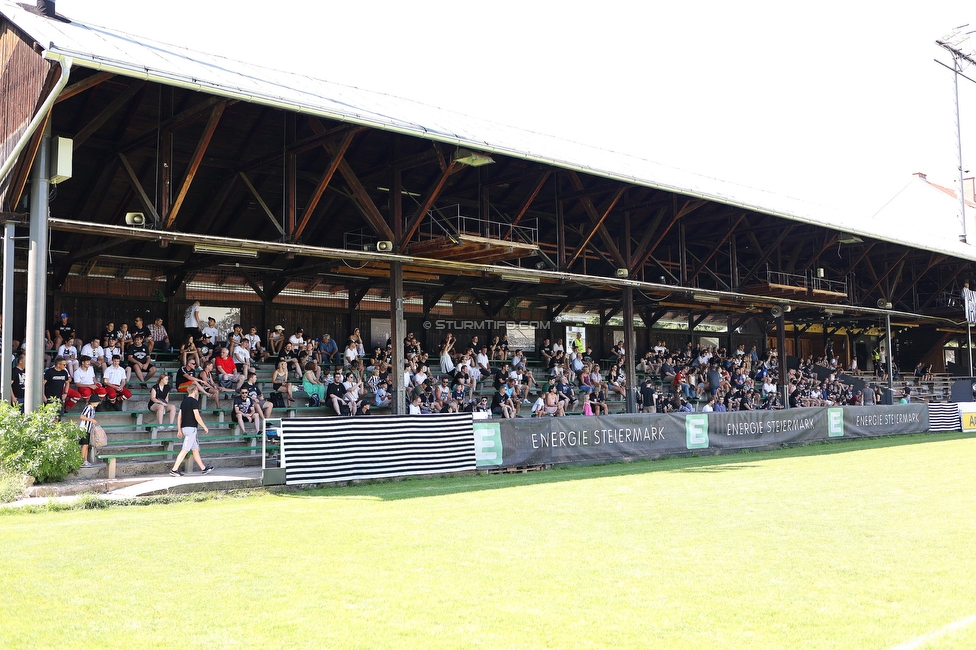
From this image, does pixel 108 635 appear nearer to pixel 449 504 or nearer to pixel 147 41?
pixel 449 504

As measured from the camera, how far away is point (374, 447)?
14203 mm

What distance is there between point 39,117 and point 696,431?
14.9 m

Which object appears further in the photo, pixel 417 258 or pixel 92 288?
pixel 92 288

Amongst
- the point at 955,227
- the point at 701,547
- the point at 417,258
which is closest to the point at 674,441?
the point at 417,258

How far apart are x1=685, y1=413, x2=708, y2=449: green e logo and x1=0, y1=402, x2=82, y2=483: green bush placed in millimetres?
13019

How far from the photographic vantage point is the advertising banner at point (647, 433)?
639 inches

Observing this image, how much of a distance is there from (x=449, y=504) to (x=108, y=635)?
6463mm

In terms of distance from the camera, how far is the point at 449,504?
11.4 metres

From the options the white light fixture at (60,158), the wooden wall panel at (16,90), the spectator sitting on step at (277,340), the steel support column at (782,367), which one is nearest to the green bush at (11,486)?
the wooden wall panel at (16,90)

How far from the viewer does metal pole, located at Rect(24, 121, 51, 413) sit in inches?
495

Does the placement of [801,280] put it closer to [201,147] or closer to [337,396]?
[337,396]

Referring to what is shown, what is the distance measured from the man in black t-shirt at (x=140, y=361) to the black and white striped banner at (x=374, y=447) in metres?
5.26

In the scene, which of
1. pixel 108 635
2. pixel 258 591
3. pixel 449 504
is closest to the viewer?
pixel 108 635

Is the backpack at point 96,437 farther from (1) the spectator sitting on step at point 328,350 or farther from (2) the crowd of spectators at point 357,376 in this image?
(1) the spectator sitting on step at point 328,350
